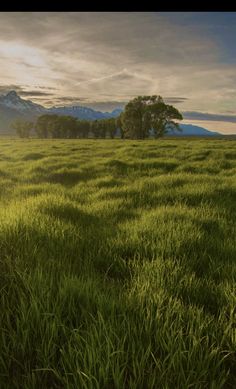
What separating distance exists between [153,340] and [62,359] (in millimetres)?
528

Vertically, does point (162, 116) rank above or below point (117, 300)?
above

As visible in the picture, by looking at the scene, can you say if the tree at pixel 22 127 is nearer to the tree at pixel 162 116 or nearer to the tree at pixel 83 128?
the tree at pixel 83 128

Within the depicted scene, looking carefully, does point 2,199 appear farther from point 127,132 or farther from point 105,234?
point 127,132

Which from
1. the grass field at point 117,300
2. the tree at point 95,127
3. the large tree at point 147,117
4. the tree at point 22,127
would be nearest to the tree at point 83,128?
the tree at point 95,127

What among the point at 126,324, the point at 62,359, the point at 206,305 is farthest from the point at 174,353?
the point at 206,305

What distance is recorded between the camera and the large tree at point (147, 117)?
8075 cm

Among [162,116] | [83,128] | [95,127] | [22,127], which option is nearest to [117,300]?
[162,116]

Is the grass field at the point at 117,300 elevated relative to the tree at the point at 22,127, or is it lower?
lower

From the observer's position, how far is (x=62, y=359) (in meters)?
1.80

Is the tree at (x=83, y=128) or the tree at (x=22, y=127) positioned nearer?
the tree at (x=83, y=128)

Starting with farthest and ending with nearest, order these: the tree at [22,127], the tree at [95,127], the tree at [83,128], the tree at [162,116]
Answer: the tree at [22,127] < the tree at [83,128] < the tree at [95,127] < the tree at [162,116]

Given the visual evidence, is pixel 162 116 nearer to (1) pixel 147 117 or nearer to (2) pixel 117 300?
(1) pixel 147 117

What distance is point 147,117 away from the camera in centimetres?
8238

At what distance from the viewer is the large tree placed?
80.8 metres
